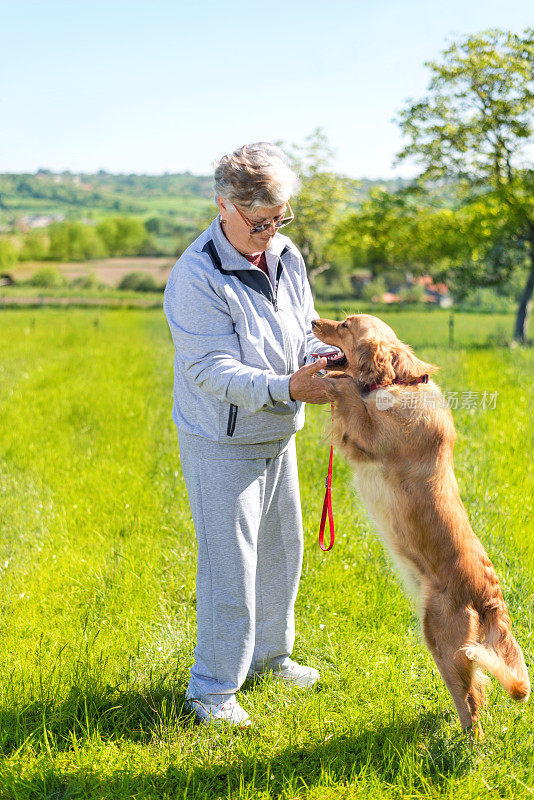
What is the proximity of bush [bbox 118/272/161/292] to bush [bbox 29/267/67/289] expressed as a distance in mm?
3736

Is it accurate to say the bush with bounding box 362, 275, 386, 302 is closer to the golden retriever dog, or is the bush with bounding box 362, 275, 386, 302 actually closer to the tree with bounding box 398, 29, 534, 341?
the tree with bounding box 398, 29, 534, 341

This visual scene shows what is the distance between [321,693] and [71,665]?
1.34m

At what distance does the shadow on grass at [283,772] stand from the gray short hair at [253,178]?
2429 millimetres

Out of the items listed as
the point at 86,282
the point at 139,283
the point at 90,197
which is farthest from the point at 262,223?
the point at 90,197

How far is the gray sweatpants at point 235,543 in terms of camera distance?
3010 millimetres

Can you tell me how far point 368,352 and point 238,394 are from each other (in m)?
0.82

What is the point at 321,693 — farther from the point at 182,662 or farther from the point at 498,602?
the point at 498,602

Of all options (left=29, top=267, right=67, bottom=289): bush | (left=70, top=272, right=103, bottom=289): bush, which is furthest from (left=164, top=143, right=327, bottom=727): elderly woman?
(left=29, top=267, right=67, bottom=289): bush

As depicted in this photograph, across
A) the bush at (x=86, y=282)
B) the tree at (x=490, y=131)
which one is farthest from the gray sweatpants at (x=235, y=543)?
the bush at (x=86, y=282)

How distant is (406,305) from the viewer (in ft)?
106

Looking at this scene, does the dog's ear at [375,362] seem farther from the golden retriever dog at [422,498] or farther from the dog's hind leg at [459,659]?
the dog's hind leg at [459,659]

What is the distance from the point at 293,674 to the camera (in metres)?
3.53

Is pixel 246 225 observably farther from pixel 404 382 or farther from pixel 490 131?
pixel 490 131

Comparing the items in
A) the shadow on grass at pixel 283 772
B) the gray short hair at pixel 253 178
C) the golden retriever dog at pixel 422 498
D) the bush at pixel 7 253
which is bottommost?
the shadow on grass at pixel 283 772
